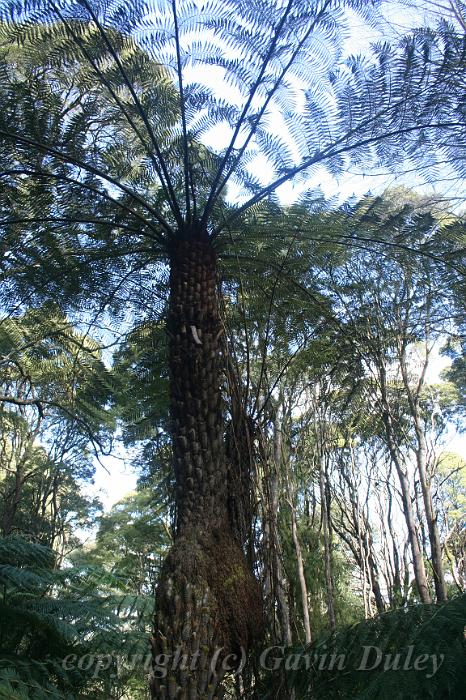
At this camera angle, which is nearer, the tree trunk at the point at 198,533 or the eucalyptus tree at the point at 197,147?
the tree trunk at the point at 198,533

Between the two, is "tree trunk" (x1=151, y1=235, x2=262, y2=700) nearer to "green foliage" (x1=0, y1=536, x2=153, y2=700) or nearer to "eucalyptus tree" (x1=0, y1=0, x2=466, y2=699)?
"eucalyptus tree" (x1=0, y1=0, x2=466, y2=699)

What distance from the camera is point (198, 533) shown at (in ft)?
5.60

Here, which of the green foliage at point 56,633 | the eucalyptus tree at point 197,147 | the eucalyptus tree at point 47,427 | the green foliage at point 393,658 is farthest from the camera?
the eucalyptus tree at point 47,427

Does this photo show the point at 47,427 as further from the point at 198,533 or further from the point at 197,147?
the point at 198,533

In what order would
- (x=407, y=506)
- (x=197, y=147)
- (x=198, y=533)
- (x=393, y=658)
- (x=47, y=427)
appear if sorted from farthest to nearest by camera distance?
(x=47, y=427)
(x=407, y=506)
(x=197, y=147)
(x=198, y=533)
(x=393, y=658)

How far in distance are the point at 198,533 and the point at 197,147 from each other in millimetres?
1904

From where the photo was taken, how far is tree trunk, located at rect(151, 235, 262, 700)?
1.48 m

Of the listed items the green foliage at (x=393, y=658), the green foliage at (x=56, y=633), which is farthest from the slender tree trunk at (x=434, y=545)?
the green foliage at (x=393, y=658)

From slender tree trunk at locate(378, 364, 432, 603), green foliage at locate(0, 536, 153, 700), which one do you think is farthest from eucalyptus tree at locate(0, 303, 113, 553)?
slender tree trunk at locate(378, 364, 432, 603)

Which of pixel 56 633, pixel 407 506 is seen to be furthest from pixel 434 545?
pixel 56 633

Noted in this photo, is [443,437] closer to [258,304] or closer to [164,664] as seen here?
[258,304]

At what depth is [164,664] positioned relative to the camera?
4.78ft

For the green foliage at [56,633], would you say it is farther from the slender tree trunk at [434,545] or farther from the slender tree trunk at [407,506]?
the slender tree trunk at [434,545]

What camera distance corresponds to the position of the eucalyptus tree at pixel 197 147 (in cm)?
184
